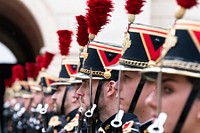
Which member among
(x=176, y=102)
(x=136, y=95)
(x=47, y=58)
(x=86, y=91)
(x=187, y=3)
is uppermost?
(x=187, y=3)

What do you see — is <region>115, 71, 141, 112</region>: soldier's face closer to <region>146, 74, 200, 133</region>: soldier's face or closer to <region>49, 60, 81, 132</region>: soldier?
<region>146, 74, 200, 133</region>: soldier's face

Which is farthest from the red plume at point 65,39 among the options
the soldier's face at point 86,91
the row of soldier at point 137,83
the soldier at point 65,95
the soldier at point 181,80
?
the soldier at point 181,80

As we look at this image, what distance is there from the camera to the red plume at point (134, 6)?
487 cm

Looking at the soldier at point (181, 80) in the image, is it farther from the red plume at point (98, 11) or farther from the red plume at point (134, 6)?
the red plume at point (98, 11)

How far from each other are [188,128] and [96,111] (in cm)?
201

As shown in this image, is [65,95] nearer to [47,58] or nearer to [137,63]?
[47,58]

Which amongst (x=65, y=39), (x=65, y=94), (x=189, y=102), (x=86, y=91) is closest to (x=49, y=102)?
(x=65, y=94)

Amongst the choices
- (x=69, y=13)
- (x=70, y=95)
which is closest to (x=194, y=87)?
(x=70, y=95)

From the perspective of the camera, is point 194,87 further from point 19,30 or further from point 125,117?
point 19,30

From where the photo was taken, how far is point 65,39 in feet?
24.7

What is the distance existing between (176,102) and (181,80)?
109mm

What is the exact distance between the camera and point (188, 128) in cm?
372

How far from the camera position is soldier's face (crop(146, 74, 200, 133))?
12.1 feet

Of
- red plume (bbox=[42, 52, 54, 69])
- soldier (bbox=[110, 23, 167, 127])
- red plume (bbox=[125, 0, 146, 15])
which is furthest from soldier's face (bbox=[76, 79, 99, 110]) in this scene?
red plume (bbox=[42, 52, 54, 69])
